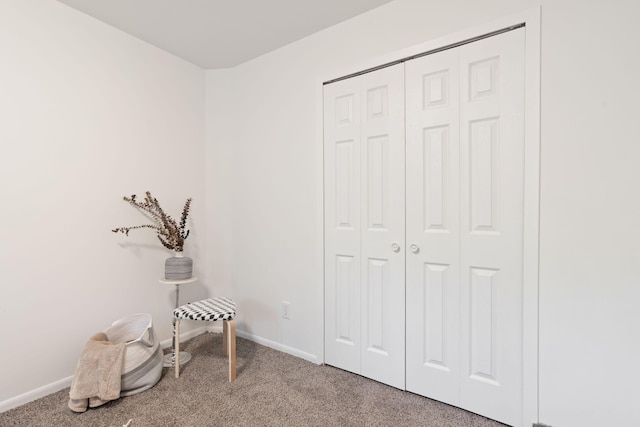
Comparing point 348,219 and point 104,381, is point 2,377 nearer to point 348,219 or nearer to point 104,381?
point 104,381

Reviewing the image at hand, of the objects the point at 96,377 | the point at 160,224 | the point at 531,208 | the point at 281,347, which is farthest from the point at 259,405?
the point at 531,208

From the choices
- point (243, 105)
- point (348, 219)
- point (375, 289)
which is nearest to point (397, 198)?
point (348, 219)

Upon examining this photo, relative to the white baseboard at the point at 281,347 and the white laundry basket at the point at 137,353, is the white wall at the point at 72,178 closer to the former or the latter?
the white laundry basket at the point at 137,353

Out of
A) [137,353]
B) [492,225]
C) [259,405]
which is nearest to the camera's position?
[492,225]

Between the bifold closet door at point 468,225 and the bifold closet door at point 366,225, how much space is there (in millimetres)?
91

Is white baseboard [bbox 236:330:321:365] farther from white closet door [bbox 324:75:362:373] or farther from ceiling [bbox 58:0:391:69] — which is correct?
ceiling [bbox 58:0:391:69]

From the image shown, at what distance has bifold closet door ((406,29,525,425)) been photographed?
152 cm

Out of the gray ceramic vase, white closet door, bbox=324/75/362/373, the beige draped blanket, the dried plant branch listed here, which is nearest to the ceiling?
white closet door, bbox=324/75/362/373

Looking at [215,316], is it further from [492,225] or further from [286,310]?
[492,225]

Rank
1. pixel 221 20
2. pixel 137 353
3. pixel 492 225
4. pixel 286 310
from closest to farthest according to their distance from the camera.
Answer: pixel 492 225 < pixel 137 353 < pixel 221 20 < pixel 286 310

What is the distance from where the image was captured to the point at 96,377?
5.48ft

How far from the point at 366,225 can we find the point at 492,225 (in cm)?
73

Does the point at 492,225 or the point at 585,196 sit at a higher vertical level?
the point at 585,196

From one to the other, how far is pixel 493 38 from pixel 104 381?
2799mm
